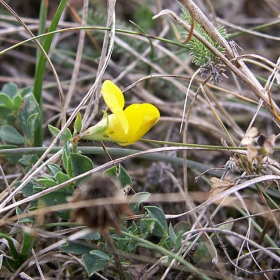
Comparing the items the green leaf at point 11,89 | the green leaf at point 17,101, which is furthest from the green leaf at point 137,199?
the green leaf at point 11,89

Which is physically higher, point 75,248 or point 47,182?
point 47,182

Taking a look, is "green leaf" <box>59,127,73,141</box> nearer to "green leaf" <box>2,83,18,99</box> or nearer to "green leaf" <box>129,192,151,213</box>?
"green leaf" <box>129,192,151,213</box>

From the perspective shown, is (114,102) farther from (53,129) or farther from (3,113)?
(3,113)

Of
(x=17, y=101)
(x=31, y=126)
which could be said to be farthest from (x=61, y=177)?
(x=17, y=101)

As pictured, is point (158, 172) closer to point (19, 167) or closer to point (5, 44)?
point (19, 167)

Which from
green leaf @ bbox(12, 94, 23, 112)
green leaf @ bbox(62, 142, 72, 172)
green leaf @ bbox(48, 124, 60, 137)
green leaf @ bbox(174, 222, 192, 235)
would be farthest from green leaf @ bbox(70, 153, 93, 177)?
green leaf @ bbox(12, 94, 23, 112)

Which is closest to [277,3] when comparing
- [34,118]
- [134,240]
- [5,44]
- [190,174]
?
[190,174]

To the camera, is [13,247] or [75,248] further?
[13,247]
